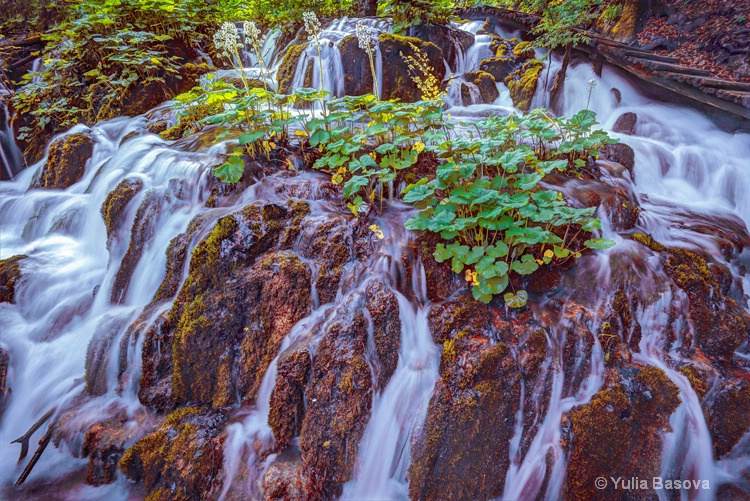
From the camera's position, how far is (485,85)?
24.1 ft

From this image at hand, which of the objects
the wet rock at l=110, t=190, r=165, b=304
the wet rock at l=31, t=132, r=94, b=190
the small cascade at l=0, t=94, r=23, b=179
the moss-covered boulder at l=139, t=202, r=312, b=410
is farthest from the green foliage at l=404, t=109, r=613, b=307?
the small cascade at l=0, t=94, r=23, b=179

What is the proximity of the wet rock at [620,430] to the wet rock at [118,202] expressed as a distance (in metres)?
4.96

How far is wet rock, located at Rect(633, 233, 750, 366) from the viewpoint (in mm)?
3111

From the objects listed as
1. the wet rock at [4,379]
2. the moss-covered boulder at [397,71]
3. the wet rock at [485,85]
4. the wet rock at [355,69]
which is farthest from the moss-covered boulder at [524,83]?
the wet rock at [4,379]

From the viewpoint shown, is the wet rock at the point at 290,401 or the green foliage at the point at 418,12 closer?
the wet rock at the point at 290,401

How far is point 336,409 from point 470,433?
1.00m

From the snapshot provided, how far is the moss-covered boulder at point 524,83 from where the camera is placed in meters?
7.08

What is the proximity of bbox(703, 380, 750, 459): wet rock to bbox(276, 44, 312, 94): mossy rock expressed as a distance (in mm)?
7668

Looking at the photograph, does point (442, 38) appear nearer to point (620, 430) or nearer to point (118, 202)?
point (118, 202)

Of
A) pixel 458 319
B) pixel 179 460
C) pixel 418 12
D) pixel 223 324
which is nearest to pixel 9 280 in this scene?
pixel 223 324

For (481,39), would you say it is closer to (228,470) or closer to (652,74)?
(652,74)

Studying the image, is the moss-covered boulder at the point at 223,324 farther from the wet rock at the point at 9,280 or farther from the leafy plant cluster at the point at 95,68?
the leafy plant cluster at the point at 95,68

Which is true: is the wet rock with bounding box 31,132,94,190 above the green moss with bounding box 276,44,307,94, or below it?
below

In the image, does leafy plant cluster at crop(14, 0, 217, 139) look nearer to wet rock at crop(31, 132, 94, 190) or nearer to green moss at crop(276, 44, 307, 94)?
wet rock at crop(31, 132, 94, 190)
